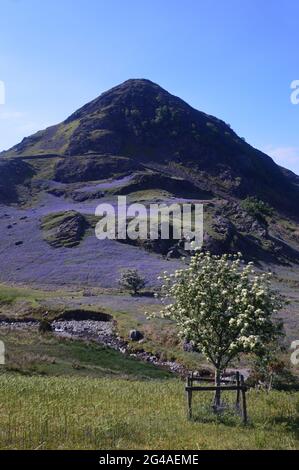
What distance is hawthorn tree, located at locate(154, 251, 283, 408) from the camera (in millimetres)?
19047

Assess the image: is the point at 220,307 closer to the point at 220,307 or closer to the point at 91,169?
the point at 220,307

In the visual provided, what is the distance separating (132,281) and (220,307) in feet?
208

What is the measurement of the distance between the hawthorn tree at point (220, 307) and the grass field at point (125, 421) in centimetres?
255

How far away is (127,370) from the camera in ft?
144

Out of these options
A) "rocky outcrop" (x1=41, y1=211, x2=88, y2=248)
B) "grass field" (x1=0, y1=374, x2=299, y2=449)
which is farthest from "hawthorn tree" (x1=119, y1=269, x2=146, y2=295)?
"grass field" (x1=0, y1=374, x2=299, y2=449)

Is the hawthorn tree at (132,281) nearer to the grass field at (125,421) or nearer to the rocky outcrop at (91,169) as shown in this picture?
the grass field at (125,421)

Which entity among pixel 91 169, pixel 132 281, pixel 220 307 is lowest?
pixel 132 281

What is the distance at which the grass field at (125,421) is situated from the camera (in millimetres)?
14406

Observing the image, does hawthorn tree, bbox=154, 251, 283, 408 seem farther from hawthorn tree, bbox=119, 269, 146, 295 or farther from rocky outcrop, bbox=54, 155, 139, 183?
rocky outcrop, bbox=54, 155, 139, 183

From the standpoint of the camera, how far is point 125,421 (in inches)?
686

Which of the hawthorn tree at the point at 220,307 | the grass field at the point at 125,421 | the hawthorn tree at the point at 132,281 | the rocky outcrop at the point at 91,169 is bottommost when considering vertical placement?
the hawthorn tree at the point at 132,281

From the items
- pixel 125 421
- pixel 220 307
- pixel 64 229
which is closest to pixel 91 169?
pixel 64 229

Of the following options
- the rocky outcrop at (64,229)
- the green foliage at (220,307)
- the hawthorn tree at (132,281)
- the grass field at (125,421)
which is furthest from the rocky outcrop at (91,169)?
the green foliage at (220,307)
